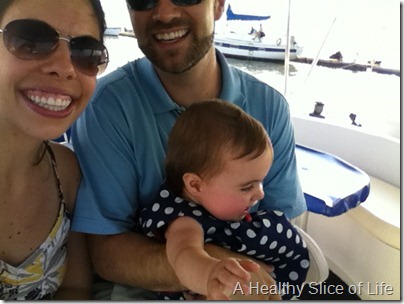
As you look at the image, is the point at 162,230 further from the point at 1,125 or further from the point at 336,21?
the point at 336,21

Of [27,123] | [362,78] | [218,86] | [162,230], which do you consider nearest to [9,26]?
[27,123]

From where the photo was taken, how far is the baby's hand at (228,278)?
2.28ft

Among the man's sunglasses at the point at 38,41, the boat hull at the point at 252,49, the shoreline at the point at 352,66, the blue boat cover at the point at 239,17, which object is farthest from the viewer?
the boat hull at the point at 252,49

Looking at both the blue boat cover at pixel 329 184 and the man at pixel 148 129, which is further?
the blue boat cover at pixel 329 184

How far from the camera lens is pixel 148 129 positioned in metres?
1.16

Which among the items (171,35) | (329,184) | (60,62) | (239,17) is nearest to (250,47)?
(239,17)

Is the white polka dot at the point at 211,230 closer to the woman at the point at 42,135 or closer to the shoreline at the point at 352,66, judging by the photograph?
the woman at the point at 42,135

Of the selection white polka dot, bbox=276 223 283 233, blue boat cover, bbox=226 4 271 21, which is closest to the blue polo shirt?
white polka dot, bbox=276 223 283 233

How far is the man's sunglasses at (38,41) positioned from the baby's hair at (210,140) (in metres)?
0.30

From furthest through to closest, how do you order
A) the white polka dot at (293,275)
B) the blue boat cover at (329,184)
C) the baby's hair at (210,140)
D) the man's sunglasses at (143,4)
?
the blue boat cover at (329,184), the man's sunglasses at (143,4), the white polka dot at (293,275), the baby's hair at (210,140)

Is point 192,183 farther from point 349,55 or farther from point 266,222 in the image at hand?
point 349,55

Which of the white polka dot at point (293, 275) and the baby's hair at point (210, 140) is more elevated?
the baby's hair at point (210, 140)

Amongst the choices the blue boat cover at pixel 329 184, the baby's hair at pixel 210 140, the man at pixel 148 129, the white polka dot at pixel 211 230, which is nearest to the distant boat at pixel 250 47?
the blue boat cover at pixel 329 184

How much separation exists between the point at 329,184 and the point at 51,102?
1364 mm
